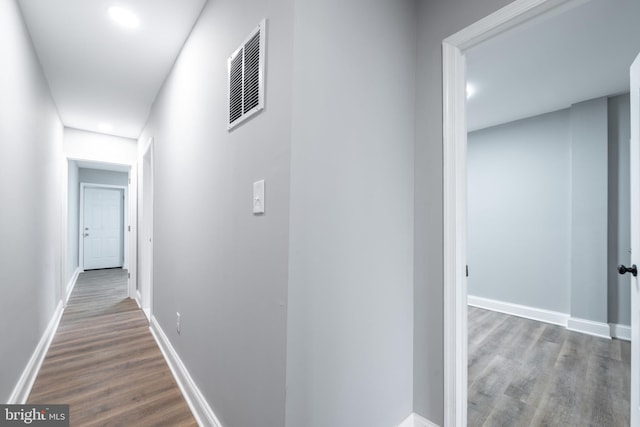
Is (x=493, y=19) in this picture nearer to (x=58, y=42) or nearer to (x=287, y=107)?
(x=287, y=107)

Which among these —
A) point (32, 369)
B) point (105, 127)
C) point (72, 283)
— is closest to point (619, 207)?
point (32, 369)

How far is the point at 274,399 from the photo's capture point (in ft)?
3.31

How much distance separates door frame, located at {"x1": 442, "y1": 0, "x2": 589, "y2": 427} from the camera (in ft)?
4.37

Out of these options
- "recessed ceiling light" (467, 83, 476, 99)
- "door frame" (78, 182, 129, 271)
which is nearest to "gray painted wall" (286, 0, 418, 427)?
"recessed ceiling light" (467, 83, 476, 99)

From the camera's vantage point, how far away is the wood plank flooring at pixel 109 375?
5.47ft

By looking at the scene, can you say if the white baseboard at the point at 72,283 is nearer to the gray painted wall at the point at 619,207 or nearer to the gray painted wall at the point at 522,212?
the gray painted wall at the point at 522,212

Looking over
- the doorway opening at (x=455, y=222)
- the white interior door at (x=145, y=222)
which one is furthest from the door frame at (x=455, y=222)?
A: the white interior door at (x=145, y=222)

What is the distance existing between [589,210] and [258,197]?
150 inches

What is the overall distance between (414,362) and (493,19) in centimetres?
174

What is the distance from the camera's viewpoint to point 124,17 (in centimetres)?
182

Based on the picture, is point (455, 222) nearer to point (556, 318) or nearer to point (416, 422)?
point (416, 422)

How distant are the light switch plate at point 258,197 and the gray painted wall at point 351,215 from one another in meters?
0.20

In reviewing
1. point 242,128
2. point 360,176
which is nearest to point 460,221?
point 360,176

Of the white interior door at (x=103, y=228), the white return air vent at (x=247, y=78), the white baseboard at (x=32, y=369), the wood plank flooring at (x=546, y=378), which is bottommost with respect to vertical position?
the wood plank flooring at (x=546, y=378)
